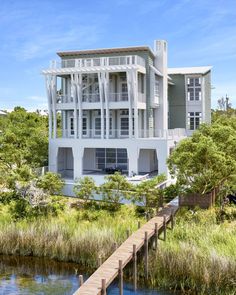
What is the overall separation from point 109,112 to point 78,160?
5.04 metres

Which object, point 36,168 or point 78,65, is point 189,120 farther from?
point 36,168

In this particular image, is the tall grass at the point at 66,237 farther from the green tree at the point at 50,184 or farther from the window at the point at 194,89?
the window at the point at 194,89

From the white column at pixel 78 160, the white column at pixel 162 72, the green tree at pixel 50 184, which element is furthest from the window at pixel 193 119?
the green tree at pixel 50 184

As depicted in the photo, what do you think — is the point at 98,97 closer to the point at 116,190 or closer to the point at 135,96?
the point at 135,96

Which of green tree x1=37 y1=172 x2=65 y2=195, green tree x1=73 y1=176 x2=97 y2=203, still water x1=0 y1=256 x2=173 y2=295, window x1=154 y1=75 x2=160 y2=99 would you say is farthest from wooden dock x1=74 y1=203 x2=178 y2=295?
window x1=154 y1=75 x2=160 y2=99

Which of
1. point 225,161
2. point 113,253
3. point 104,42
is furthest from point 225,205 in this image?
point 104,42

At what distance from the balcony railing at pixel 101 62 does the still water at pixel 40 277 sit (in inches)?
712

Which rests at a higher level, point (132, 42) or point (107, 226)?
point (132, 42)

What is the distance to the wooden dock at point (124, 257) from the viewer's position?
46.1 ft

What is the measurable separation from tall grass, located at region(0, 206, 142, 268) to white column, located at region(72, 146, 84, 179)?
35.5 ft

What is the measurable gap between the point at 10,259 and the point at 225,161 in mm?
12636

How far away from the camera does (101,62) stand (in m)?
32.6

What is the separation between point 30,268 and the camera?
19.1 m

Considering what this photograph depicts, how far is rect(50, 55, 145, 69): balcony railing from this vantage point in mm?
32156
